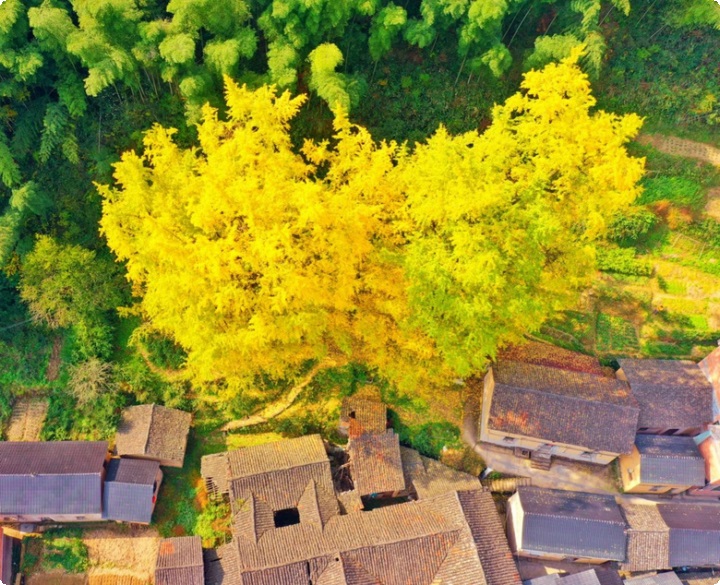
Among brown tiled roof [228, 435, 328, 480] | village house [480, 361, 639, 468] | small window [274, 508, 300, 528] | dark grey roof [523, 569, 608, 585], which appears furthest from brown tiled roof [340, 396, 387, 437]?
dark grey roof [523, 569, 608, 585]

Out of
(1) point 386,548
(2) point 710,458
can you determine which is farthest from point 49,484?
(2) point 710,458

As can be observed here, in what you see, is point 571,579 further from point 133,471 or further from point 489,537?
point 133,471

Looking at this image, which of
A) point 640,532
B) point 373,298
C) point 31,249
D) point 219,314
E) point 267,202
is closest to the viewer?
point 267,202

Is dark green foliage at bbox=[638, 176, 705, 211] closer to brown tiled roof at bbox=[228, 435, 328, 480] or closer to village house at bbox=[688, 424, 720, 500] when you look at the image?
village house at bbox=[688, 424, 720, 500]

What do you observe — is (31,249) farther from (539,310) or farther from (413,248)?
(539,310)

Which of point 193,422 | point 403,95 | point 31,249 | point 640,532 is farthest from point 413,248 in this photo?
point 31,249

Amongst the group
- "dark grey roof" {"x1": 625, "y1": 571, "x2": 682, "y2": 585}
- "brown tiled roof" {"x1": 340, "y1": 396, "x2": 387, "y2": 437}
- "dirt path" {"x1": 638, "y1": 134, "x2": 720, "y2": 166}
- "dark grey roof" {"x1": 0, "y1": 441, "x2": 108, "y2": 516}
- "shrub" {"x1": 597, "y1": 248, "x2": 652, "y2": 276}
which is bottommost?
"dark grey roof" {"x1": 625, "y1": 571, "x2": 682, "y2": 585}

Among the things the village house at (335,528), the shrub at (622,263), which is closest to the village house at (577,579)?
the village house at (335,528)
